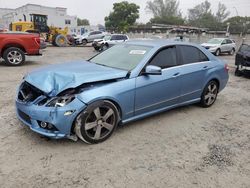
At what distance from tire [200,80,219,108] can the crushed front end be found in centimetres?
299

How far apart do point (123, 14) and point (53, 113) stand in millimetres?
48544

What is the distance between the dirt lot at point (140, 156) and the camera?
2799 millimetres

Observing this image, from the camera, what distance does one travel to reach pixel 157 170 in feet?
9.85

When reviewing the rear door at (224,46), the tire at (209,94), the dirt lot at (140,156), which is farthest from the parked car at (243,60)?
the rear door at (224,46)

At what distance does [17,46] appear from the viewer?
9.98 metres

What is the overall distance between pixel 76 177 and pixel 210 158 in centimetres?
184

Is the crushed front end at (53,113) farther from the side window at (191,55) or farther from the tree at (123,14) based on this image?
the tree at (123,14)

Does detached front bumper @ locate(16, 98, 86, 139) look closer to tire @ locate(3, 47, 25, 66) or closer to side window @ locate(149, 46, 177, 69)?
side window @ locate(149, 46, 177, 69)

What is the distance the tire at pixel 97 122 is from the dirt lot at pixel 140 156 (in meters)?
0.13

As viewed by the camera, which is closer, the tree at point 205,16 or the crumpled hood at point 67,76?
the crumpled hood at point 67,76

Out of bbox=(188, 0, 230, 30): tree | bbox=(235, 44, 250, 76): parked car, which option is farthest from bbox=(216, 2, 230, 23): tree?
bbox=(235, 44, 250, 76): parked car

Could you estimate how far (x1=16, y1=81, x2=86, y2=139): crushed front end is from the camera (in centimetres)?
318

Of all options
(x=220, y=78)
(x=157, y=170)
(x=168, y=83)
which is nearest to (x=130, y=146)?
(x=157, y=170)

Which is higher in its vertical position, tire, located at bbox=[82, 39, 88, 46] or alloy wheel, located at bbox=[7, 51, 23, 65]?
tire, located at bbox=[82, 39, 88, 46]
